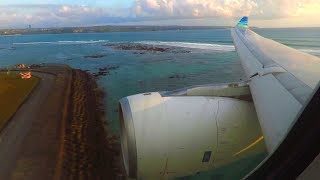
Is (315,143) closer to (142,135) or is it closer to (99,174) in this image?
(142,135)

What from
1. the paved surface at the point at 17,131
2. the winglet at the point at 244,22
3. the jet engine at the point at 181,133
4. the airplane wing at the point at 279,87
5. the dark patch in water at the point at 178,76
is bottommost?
the paved surface at the point at 17,131

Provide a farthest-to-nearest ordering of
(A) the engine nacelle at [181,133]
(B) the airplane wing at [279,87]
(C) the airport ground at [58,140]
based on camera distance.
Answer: (C) the airport ground at [58,140] < (A) the engine nacelle at [181,133] < (B) the airplane wing at [279,87]

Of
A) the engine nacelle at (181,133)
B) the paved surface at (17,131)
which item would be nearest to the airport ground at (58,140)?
the paved surface at (17,131)

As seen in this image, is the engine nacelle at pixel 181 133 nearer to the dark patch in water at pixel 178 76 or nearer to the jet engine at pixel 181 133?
the jet engine at pixel 181 133

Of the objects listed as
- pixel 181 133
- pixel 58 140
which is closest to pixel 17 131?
pixel 58 140

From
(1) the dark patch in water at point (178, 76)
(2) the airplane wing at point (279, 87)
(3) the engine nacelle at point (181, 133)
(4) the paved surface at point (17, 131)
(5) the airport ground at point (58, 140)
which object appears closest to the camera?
(2) the airplane wing at point (279, 87)

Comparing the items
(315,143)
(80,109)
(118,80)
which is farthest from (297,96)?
(118,80)

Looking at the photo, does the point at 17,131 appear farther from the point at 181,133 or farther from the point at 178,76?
the point at 178,76

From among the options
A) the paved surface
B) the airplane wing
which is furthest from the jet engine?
the paved surface
